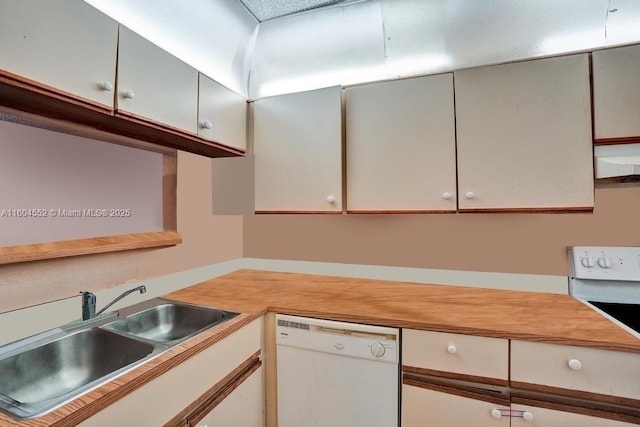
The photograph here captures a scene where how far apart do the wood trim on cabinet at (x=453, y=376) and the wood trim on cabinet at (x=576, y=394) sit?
1.9 inches

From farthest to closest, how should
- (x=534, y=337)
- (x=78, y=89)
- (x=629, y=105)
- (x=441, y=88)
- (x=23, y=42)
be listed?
(x=441, y=88) → (x=629, y=105) → (x=534, y=337) → (x=78, y=89) → (x=23, y=42)

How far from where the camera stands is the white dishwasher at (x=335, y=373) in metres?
1.22

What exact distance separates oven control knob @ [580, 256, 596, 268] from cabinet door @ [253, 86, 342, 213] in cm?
117

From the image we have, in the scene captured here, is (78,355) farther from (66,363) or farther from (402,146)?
(402,146)

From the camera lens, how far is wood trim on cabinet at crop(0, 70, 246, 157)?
88 centimetres

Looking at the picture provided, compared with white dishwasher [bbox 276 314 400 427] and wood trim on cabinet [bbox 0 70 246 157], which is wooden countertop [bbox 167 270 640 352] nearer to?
white dishwasher [bbox 276 314 400 427]

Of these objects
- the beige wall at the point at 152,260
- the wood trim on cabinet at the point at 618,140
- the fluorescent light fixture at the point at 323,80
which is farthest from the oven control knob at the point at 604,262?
the beige wall at the point at 152,260

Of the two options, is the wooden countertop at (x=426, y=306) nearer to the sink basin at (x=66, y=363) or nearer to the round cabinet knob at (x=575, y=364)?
the round cabinet knob at (x=575, y=364)

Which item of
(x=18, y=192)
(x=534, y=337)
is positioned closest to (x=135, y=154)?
(x=18, y=192)

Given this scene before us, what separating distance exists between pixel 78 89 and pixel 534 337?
1700 millimetres

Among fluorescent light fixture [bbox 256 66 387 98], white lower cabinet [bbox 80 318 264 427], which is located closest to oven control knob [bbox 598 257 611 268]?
fluorescent light fixture [bbox 256 66 387 98]

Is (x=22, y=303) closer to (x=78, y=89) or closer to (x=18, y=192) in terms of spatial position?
(x=18, y=192)

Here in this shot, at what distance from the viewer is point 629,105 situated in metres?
1.19

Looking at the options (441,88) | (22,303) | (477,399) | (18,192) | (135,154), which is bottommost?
(477,399)
